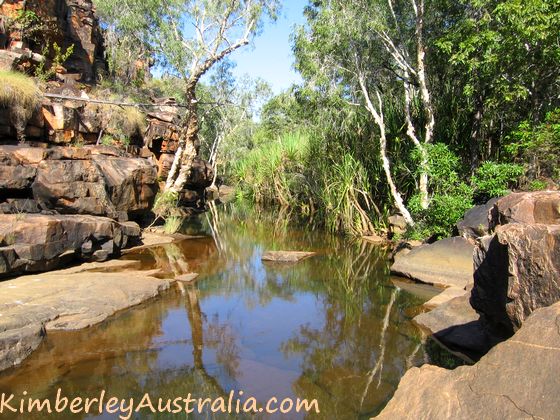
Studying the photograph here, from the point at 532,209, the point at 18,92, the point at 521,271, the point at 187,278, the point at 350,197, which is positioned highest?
the point at 18,92

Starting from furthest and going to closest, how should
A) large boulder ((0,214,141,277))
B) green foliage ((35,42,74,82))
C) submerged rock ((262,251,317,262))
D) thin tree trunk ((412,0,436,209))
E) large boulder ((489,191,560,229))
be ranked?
green foliage ((35,42,74,82))
submerged rock ((262,251,317,262))
thin tree trunk ((412,0,436,209))
large boulder ((0,214,141,277))
large boulder ((489,191,560,229))

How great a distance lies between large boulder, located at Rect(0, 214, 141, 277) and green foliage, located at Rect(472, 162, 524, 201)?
280 inches

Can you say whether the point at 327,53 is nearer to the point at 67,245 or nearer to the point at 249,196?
the point at 67,245

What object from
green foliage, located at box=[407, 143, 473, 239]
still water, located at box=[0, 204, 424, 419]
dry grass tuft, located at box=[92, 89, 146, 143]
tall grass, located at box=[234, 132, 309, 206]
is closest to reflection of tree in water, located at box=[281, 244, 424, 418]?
still water, located at box=[0, 204, 424, 419]

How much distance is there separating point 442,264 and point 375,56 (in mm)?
5571

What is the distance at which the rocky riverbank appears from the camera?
2.42 meters

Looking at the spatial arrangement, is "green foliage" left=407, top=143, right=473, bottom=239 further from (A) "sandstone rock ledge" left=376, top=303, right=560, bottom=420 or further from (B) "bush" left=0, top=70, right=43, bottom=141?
(B) "bush" left=0, top=70, right=43, bottom=141

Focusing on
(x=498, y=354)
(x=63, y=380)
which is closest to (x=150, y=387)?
(x=63, y=380)

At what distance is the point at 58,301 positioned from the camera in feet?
19.8

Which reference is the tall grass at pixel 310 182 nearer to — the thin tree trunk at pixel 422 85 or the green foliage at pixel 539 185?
the thin tree trunk at pixel 422 85

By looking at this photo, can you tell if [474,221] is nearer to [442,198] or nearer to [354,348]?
[442,198]

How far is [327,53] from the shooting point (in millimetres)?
10914

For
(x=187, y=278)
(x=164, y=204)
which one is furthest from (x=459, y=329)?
(x=164, y=204)

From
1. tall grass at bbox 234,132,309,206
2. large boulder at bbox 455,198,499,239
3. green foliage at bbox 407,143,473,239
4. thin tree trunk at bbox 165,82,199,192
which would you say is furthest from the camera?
tall grass at bbox 234,132,309,206
